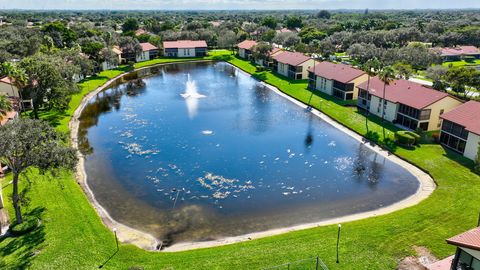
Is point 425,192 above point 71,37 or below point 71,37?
below

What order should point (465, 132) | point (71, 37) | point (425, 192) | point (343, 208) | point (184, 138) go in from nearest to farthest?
point (343, 208) → point (425, 192) → point (465, 132) → point (184, 138) → point (71, 37)

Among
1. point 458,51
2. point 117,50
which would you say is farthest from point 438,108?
point 117,50

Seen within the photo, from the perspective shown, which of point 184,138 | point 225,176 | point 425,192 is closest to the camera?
point 425,192

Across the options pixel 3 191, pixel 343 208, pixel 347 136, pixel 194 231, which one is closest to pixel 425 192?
pixel 343 208

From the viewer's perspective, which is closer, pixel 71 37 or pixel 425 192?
pixel 425 192

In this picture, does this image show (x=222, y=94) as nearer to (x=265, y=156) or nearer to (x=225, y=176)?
(x=265, y=156)

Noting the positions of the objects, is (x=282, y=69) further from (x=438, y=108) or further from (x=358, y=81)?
(x=438, y=108)

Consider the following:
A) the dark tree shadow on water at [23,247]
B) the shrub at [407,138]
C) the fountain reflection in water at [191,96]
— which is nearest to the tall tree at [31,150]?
the dark tree shadow on water at [23,247]
